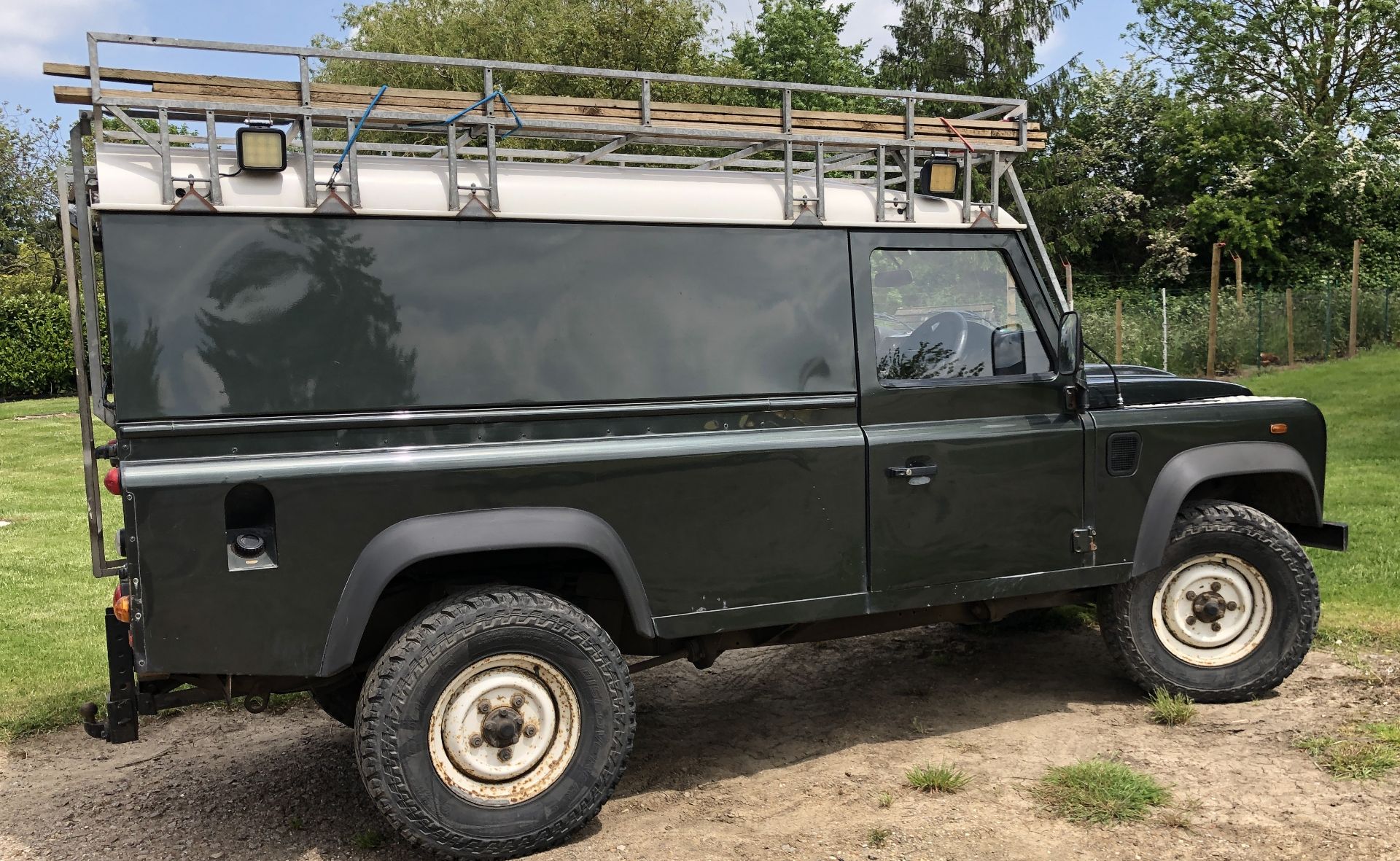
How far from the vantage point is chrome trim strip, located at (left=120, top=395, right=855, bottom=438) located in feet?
11.9

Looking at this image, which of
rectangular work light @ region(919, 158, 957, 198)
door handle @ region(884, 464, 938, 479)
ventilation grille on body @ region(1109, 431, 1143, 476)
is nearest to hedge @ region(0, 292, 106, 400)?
rectangular work light @ region(919, 158, 957, 198)

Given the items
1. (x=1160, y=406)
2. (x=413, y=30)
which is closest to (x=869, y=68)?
(x=413, y=30)

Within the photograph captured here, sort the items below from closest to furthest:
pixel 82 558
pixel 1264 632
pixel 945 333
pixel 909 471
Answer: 1. pixel 909 471
2. pixel 945 333
3. pixel 1264 632
4. pixel 82 558

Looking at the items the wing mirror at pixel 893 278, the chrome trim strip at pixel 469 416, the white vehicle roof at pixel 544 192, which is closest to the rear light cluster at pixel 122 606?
the chrome trim strip at pixel 469 416

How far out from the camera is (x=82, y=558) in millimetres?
9344

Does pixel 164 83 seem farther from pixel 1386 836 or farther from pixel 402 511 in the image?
pixel 1386 836

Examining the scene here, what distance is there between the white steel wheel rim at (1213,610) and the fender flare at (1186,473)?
286 mm

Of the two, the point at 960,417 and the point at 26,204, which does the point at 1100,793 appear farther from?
the point at 26,204

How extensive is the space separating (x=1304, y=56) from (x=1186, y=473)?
29604mm

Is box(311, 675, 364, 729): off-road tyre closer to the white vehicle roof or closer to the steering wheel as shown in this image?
the white vehicle roof

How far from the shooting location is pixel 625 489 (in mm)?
4121

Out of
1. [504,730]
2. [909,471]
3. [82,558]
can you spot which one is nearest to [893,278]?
[909,471]

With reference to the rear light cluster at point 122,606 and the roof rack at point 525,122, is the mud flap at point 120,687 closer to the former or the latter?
the rear light cluster at point 122,606

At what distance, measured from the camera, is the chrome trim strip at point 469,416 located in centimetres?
363
